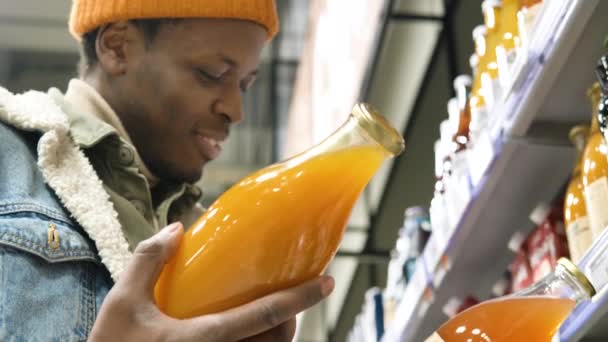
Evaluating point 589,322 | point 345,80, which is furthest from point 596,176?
point 345,80

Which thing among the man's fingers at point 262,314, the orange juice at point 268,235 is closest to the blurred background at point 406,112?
the orange juice at point 268,235

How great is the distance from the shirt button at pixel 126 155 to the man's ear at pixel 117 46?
0.23m

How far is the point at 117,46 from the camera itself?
4.84 ft

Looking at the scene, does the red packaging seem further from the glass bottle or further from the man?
the man

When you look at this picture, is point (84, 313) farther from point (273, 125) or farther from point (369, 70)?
point (273, 125)

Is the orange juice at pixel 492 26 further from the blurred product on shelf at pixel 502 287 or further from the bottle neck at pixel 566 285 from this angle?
the bottle neck at pixel 566 285

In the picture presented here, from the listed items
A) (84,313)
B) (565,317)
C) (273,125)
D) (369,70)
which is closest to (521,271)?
(565,317)

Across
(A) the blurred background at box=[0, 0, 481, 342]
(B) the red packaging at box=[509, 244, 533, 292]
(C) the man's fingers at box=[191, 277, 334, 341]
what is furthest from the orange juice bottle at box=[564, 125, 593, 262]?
(A) the blurred background at box=[0, 0, 481, 342]

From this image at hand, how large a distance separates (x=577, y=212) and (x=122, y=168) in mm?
810

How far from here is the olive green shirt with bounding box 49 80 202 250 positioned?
1.23 meters

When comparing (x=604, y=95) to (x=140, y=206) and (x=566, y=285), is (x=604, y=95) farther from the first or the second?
(x=140, y=206)

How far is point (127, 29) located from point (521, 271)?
1041 mm

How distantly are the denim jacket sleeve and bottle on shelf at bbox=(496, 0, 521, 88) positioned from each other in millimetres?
866

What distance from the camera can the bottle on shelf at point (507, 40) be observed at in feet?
5.39
